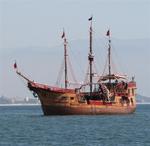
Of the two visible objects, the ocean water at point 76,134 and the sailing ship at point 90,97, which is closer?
the ocean water at point 76,134

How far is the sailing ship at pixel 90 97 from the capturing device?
12925cm

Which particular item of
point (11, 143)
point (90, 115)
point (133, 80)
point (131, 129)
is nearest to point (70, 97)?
point (90, 115)

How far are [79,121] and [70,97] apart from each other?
13575mm

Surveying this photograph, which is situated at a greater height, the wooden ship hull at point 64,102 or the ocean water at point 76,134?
the wooden ship hull at point 64,102

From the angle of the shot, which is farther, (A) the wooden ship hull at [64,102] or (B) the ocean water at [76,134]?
(A) the wooden ship hull at [64,102]

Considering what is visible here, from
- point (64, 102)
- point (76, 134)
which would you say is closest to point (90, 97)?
point (64, 102)

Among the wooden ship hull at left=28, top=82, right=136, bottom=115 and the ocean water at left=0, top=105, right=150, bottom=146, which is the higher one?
the wooden ship hull at left=28, top=82, right=136, bottom=115

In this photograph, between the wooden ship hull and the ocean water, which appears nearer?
the ocean water

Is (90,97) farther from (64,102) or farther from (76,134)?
(76,134)

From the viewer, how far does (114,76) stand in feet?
460

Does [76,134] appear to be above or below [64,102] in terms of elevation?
below

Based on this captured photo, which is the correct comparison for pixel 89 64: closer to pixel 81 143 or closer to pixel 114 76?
pixel 114 76

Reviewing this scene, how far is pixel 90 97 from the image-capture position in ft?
449

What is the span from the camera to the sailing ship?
12925 cm
